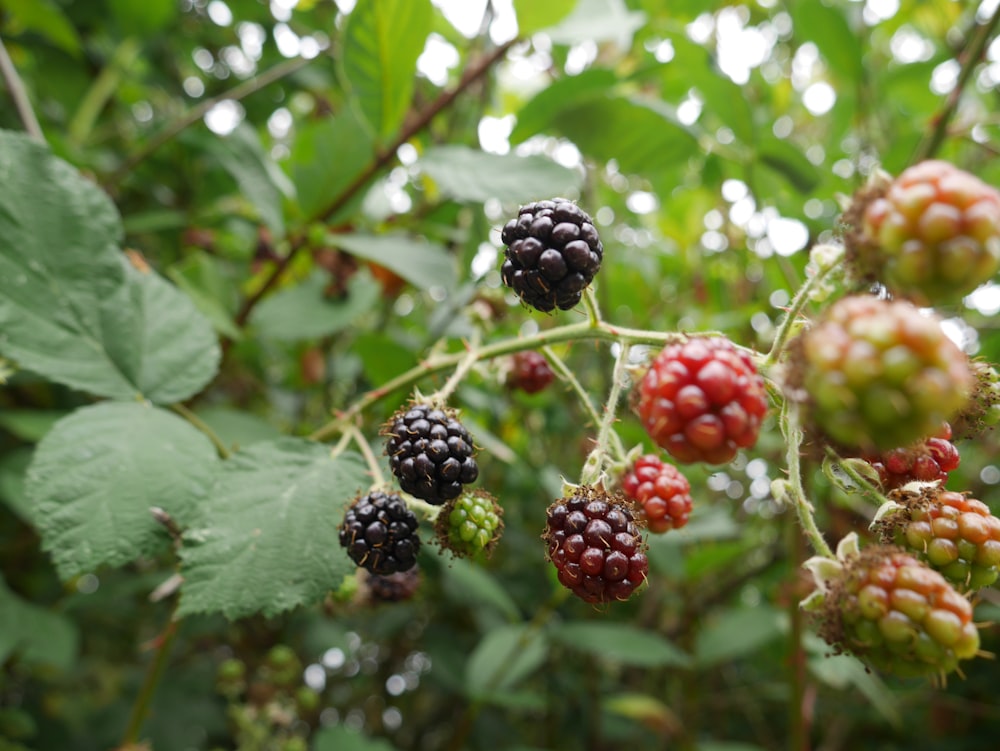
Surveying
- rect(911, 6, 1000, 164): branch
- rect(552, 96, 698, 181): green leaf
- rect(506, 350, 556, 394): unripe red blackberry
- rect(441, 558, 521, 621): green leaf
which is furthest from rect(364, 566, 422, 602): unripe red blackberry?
rect(911, 6, 1000, 164): branch

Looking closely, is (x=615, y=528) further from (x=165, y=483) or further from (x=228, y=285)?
(x=228, y=285)

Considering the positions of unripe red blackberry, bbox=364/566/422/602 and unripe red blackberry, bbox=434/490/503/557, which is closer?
unripe red blackberry, bbox=434/490/503/557

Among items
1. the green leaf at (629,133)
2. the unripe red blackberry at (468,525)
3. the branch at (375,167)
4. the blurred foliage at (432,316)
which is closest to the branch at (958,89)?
the blurred foliage at (432,316)

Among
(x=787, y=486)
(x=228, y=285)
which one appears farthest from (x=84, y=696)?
(x=787, y=486)

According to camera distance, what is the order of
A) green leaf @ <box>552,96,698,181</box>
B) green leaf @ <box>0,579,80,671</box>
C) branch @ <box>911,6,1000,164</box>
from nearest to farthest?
branch @ <box>911,6,1000,164</box>
green leaf @ <box>552,96,698,181</box>
green leaf @ <box>0,579,80,671</box>

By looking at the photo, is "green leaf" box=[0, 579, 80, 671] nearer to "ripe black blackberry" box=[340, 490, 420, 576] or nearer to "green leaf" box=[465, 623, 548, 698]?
"green leaf" box=[465, 623, 548, 698]

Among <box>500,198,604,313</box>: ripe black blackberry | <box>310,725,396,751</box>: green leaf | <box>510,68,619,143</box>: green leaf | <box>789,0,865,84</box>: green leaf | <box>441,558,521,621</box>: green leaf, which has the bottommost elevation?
<box>310,725,396,751</box>: green leaf

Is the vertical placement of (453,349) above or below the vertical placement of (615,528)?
above
